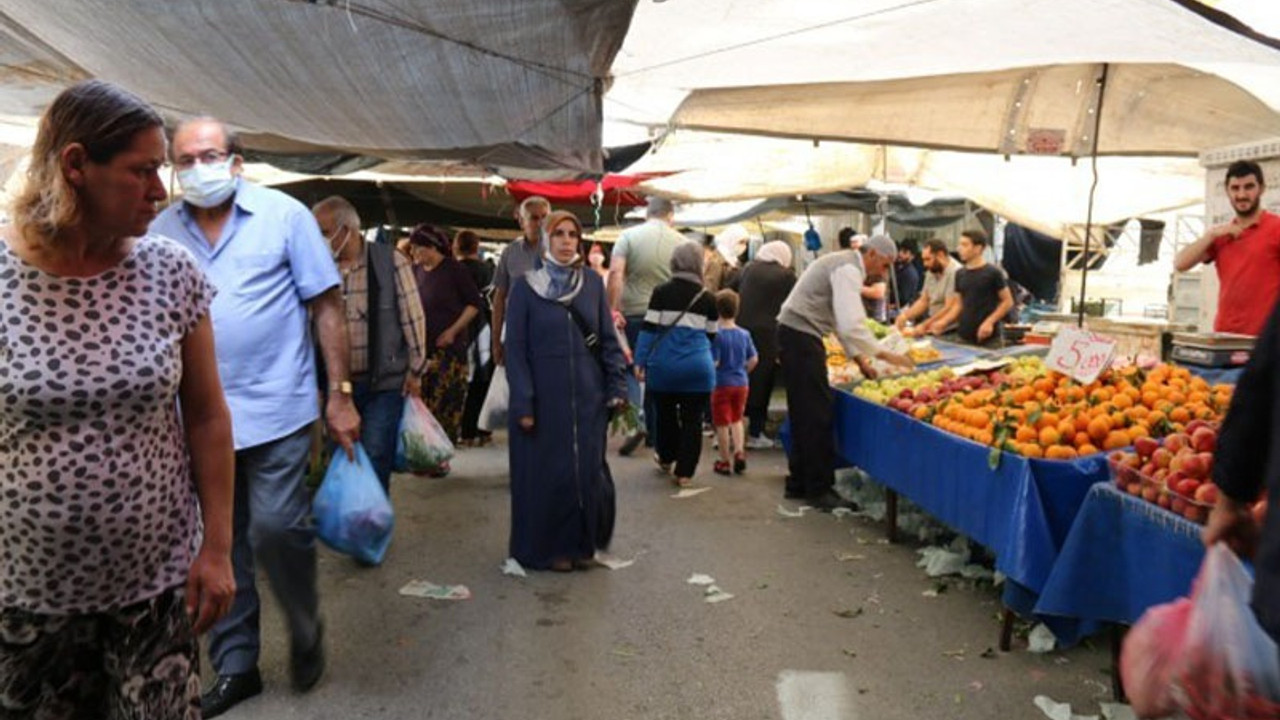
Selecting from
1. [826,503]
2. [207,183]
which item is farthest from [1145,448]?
[826,503]

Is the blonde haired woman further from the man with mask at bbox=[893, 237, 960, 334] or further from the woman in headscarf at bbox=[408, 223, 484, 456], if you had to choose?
the man with mask at bbox=[893, 237, 960, 334]

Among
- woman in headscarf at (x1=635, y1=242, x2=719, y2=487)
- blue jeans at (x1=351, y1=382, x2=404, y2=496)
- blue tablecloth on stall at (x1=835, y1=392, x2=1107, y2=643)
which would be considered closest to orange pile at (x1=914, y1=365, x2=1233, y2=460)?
blue tablecloth on stall at (x1=835, y1=392, x2=1107, y2=643)

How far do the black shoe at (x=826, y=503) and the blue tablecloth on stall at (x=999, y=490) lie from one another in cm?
109

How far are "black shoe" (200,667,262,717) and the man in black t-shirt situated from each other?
7848mm

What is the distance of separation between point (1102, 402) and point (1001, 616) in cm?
121

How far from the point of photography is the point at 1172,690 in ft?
6.94

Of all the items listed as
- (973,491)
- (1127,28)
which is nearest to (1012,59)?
(1127,28)

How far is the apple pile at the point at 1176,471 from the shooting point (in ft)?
11.2

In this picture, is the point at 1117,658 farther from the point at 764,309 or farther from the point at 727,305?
the point at 764,309

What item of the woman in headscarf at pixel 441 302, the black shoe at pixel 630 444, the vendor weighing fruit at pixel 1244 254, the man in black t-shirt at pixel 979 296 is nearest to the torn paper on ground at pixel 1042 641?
the vendor weighing fruit at pixel 1244 254

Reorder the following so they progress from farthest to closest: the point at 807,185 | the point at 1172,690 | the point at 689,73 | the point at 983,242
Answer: the point at 807,185, the point at 983,242, the point at 689,73, the point at 1172,690

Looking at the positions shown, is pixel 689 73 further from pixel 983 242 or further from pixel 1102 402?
pixel 983 242

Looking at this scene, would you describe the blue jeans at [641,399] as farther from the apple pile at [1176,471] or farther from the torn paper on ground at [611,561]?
the apple pile at [1176,471]

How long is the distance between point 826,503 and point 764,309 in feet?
9.92
